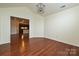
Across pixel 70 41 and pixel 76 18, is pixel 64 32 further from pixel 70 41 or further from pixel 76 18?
pixel 76 18

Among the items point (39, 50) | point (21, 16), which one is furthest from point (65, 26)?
point (21, 16)

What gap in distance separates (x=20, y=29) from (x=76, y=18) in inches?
320

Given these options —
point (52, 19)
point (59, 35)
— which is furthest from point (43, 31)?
point (59, 35)

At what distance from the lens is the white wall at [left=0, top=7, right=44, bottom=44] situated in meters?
5.18

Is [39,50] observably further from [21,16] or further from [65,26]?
[21,16]

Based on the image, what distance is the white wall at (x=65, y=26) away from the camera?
15.0ft

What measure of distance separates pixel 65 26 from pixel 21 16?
2.90m

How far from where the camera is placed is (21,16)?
654 centimetres

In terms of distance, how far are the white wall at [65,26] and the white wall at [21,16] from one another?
121 cm

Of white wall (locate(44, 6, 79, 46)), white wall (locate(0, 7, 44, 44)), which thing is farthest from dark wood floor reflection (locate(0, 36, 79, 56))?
white wall (locate(0, 7, 44, 44))

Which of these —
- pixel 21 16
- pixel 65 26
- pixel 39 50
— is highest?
pixel 21 16

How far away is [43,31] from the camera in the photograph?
8242 mm

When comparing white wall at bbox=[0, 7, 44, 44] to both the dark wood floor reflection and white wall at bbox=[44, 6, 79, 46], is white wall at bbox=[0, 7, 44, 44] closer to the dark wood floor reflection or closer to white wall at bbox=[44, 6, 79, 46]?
the dark wood floor reflection

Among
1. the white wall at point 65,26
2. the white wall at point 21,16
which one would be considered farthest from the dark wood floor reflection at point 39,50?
the white wall at point 21,16
